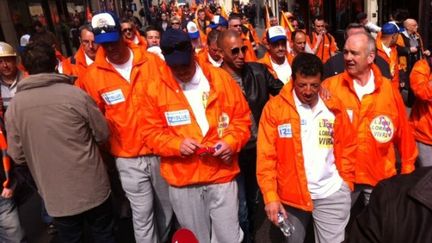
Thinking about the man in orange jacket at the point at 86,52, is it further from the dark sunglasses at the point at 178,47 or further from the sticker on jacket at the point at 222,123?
the sticker on jacket at the point at 222,123

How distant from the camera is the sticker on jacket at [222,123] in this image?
107 inches

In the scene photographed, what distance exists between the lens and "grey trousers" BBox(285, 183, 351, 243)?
2682mm

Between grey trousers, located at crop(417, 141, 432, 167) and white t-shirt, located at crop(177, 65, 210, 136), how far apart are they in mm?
2134

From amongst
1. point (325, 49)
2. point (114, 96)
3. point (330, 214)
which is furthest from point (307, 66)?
point (325, 49)

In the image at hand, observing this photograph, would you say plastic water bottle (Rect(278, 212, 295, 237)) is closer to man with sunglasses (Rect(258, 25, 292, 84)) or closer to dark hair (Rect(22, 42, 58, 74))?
man with sunglasses (Rect(258, 25, 292, 84))

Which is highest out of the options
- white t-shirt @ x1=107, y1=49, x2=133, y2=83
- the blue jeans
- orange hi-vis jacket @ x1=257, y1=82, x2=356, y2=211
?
white t-shirt @ x1=107, y1=49, x2=133, y2=83

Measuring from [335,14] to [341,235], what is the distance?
1535 centimetres

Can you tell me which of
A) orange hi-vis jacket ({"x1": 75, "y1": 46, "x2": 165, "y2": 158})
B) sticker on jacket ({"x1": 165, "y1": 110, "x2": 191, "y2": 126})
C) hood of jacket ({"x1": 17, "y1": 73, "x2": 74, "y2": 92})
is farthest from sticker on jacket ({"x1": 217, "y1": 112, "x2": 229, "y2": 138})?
hood of jacket ({"x1": 17, "y1": 73, "x2": 74, "y2": 92})

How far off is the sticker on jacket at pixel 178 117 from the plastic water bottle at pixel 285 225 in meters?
0.90

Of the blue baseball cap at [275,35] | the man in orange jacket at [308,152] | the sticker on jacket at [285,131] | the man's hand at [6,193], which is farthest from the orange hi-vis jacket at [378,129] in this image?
the man's hand at [6,193]

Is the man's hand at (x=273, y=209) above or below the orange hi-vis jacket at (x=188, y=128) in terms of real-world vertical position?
below

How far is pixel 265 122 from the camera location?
271 centimetres

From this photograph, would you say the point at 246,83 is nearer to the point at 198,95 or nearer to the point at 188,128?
the point at 198,95

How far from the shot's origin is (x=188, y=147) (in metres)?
2.51
